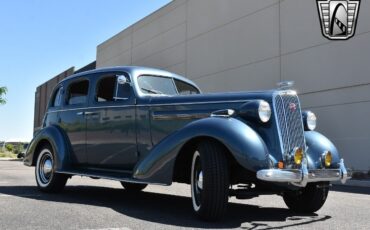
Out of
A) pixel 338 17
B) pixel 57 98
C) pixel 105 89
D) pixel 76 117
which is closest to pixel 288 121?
pixel 105 89

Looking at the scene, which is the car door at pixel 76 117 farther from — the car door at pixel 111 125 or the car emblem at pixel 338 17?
the car emblem at pixel 338 17

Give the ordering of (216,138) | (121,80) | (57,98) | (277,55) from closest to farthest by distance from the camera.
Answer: (216,138), (121,80), (57,98), (277,55)

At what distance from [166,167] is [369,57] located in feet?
44.8

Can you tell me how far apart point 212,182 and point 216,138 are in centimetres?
46

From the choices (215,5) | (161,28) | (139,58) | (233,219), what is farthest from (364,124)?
(139,58)

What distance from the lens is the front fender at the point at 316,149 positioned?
534 cm

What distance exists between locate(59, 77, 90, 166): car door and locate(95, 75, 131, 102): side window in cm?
29

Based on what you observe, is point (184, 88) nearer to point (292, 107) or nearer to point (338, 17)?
point (292, 107)

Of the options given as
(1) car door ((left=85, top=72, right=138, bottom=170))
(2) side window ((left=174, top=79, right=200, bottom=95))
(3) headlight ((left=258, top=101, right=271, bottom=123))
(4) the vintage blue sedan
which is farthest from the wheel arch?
(2) side window ((left=174, top=79, right=200, bottom=95))

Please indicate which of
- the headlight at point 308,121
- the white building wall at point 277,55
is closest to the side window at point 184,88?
the headlight at point 308,121

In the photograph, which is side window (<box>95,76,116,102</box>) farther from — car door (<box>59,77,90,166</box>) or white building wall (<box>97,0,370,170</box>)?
white building wall (<box>97,0,370,170</box>)

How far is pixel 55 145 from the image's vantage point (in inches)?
290

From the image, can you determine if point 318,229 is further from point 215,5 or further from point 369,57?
point 215,5

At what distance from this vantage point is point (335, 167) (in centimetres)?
549
